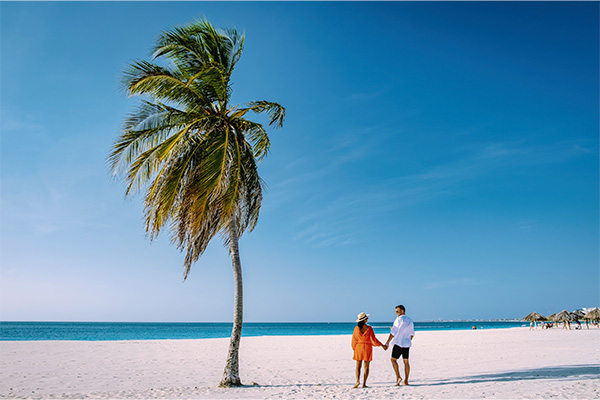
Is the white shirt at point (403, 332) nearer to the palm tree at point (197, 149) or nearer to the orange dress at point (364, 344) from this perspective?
the orange dress at point (364, 344)

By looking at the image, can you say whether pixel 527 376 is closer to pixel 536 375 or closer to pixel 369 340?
pixel 536 375

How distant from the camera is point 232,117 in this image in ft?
32.8

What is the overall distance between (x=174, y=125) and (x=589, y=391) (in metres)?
10.2

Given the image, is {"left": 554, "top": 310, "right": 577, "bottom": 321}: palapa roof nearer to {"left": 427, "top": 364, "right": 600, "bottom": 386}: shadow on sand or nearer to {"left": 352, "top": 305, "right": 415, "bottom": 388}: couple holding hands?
{"left": 427, "top": 364, "right": 600, "bottom": 386}: shadow on sand

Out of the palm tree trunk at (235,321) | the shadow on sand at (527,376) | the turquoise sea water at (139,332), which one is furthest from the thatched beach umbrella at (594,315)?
the palm tree trunk at (235,321)

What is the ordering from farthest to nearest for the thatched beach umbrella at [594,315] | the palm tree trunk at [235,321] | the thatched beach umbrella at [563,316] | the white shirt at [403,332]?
1. the thatched beach umbrella at [563,316]
2. the thatched beach umbrella at [594,315]
3. the palm tree trunk at [235,321]
4. the white shirt at [403,332]

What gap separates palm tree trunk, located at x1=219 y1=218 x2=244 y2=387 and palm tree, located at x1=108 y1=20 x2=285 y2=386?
0.8 inches

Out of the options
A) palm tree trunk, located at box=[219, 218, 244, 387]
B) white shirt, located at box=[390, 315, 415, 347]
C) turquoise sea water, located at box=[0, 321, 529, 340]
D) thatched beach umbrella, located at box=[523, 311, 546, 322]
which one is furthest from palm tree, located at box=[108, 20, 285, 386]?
thatched beach umbrella, located at box=[523, 311, 546, 322]

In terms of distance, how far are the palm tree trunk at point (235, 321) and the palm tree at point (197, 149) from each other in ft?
0.07

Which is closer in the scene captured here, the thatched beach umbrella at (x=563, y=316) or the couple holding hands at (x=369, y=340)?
the couple holding hands at (x=369, y=340)

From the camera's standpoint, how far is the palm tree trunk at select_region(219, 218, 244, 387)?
9320 mm

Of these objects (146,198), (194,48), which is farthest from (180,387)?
(194,48)

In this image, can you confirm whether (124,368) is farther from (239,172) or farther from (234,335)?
(239,172)

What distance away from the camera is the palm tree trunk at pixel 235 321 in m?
9.32
